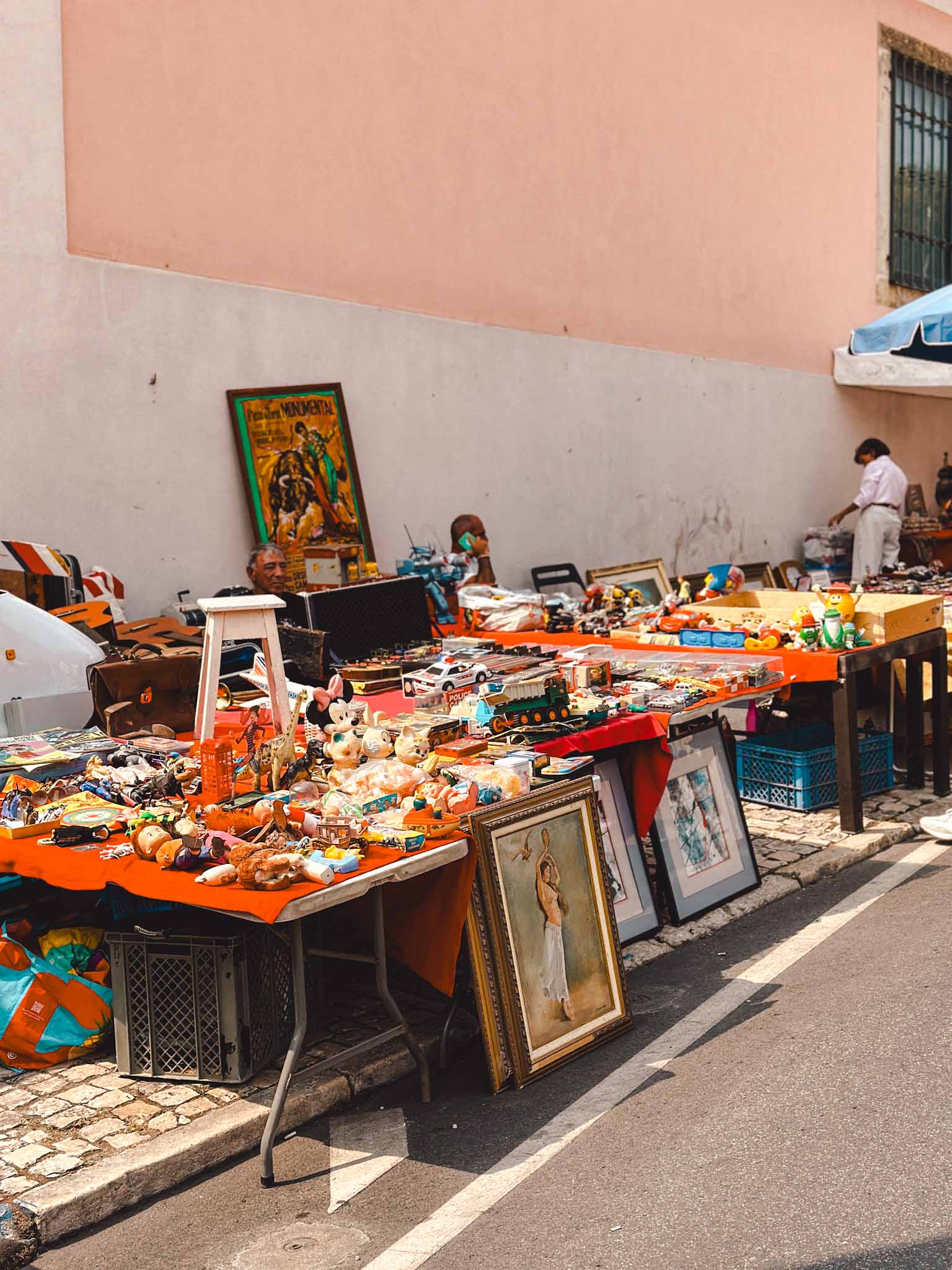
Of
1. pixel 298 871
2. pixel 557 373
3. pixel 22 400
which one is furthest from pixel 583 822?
pixel 557 373

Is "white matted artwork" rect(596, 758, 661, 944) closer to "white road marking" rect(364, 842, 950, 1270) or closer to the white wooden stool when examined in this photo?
"white road marking" rect(364, 842, 950, 1270)

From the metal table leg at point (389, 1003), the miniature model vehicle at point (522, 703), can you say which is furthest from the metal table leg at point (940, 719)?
the metal table leg at point (389, 1003)

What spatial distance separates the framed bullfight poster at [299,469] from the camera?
8758mm

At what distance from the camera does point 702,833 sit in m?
5.93

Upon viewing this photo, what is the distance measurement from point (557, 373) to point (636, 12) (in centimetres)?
387

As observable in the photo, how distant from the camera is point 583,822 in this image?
14.9ft

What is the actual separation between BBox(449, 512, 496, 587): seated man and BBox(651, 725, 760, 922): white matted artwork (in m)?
3.43

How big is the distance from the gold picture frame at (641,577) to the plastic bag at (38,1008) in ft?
26.0

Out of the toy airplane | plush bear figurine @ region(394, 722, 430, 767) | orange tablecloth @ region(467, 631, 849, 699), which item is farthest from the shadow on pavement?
orange tablecloth @ region(467, 631, 849, 699)

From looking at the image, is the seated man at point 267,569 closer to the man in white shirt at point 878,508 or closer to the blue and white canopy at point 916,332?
the blue and white canopy at point 916,332

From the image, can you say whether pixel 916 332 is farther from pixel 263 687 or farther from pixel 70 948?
pixel 70 948

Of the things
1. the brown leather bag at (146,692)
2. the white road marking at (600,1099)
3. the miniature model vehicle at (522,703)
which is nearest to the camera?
the white road marking at (600,1099)

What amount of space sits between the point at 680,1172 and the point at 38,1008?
88.0 inches

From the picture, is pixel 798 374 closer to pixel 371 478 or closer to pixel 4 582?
pixel 371 478
